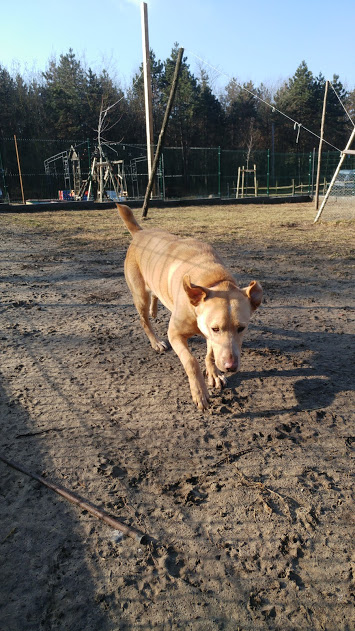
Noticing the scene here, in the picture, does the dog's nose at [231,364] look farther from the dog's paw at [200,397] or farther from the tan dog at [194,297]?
the dog's paw at [200,397]

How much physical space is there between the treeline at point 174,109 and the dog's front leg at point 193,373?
3020cm

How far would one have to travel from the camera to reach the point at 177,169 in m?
32.2

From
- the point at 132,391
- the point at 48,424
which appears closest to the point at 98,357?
the point at 132,391

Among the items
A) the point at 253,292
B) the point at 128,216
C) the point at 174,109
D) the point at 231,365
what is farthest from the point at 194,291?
the point at 174,109

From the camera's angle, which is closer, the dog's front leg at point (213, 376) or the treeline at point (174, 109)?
the dog's front leg at point (213, 376)

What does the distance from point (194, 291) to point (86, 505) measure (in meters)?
1.49

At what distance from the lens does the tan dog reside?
2875 millimetres

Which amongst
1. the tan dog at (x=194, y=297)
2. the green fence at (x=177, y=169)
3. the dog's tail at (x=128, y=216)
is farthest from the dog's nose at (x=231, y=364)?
the green fence at (x=177, y=169)

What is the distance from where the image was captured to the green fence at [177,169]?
27.1 meters

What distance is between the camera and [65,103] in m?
33.8

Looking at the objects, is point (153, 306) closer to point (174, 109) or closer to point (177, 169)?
point (177, 169)

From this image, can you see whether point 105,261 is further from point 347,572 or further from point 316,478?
point 347,572

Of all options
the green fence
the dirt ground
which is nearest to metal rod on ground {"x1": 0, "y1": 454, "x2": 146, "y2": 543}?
the dirt ground

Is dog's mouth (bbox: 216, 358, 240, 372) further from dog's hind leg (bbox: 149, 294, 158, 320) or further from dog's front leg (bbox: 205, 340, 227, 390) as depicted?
dog's hind leg (bbox: 149, 294, 158, 320)
